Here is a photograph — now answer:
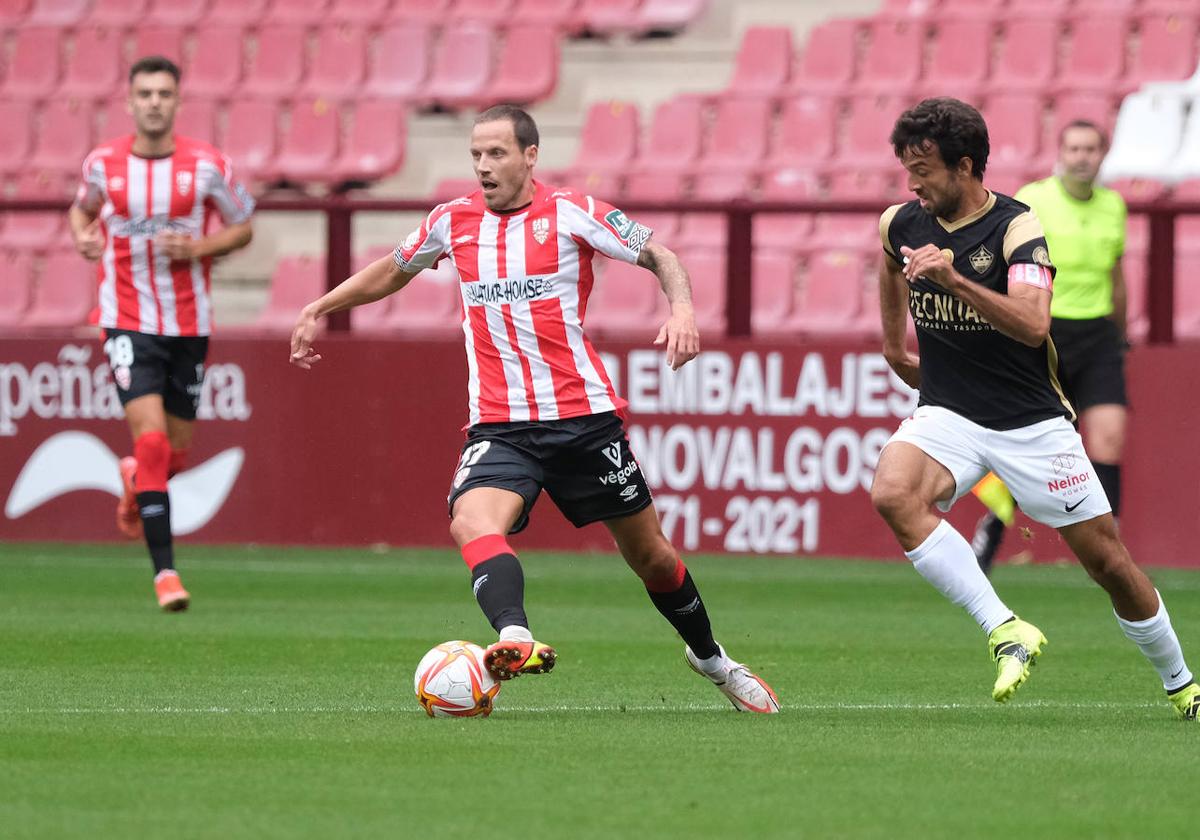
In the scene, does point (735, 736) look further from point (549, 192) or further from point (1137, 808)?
point (549, 192)

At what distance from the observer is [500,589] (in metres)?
6.50

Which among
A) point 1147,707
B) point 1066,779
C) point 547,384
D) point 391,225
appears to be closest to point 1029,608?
point 1147,707

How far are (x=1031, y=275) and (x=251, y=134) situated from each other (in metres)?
12.4

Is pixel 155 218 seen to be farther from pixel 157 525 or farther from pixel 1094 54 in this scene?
pixel 1094 54

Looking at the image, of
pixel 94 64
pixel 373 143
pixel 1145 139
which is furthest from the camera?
pixel 94 64

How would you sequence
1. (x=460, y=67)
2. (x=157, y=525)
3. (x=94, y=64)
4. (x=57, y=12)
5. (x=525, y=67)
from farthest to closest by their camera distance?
(x=57, y=12) < (x=94, y=64) < (x=460, y=67) < (x=525, y=67) < (x=157, y=525)

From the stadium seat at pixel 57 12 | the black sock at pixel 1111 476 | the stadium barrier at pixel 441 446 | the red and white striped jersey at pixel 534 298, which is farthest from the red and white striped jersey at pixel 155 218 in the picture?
the stadium seat at pixel 57 12

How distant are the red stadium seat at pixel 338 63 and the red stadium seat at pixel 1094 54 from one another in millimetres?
5832

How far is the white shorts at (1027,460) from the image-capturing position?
6.72 m

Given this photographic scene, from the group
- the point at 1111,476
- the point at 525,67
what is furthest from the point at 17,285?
the point at 1111,476

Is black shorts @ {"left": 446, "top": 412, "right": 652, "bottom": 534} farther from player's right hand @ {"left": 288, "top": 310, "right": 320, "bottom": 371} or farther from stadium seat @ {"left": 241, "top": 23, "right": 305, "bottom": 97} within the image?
stadium seat @ {"left": 241, "top": 23, "right": 305, "bottom": 97}

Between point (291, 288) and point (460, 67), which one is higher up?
point (460, 67)

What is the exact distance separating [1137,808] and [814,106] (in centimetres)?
1156

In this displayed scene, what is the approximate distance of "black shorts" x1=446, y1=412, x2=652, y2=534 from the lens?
6.89 meters
